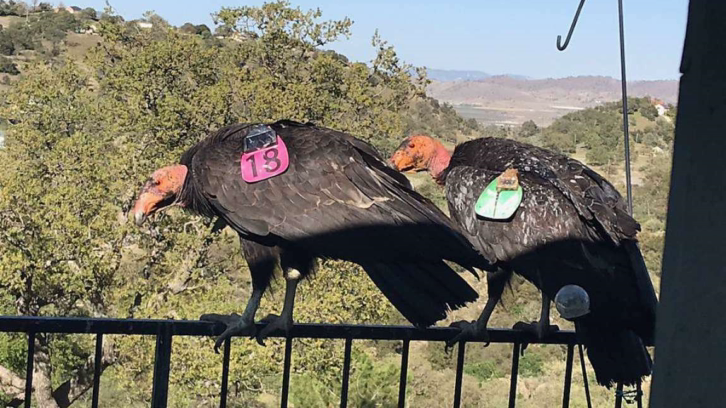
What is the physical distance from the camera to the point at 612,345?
2.88 meters

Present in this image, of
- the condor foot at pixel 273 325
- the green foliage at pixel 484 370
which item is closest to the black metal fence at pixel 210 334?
the condor foot at pixel 273 325

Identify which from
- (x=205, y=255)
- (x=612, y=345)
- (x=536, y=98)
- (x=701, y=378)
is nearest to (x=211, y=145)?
(x=612, y=345)

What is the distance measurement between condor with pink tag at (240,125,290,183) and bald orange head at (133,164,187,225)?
382 mm

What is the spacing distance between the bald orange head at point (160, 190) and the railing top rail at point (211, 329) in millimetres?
936

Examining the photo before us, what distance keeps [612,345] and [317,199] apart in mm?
1264

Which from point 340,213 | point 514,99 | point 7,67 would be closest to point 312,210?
point 340,213

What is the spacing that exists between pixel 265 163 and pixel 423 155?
97cm

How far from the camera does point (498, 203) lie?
3.35 metres

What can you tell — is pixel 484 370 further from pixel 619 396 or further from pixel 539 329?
pixel 619 396

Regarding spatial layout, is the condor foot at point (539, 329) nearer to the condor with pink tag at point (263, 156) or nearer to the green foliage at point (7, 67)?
the condor with pink tag at point (263, 156)

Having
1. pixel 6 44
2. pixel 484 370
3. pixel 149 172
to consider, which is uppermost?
pixel 6 44

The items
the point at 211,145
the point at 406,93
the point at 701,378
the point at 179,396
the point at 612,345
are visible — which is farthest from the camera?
the point at 406,93

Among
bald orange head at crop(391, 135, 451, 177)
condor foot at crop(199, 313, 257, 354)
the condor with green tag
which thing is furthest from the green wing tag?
condor foot at crop(199, 313, 257, 354)

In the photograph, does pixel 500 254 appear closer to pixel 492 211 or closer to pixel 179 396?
pixel 492 211
